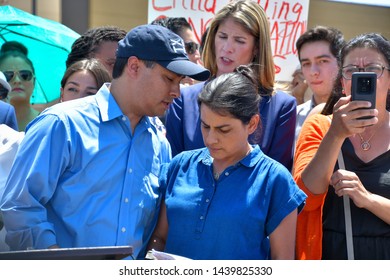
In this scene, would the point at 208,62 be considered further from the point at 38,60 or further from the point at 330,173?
the point at 38,60

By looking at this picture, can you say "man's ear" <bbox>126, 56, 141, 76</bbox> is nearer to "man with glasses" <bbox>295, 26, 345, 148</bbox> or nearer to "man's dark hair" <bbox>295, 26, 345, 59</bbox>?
"man with glasses" <bbox>295, 26, 345, 148</bbox>

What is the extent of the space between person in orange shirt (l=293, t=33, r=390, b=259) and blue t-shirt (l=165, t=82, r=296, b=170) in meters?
0.23

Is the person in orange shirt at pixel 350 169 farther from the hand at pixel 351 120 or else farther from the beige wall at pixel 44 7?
the beige wall at pixel 44 7

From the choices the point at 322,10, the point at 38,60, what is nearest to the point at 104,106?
the point at 38,60

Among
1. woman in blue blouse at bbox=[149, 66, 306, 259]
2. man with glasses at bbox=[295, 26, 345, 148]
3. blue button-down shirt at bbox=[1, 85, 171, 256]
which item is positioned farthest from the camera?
man with glasses at bbox=[295, 26, 345, 148]

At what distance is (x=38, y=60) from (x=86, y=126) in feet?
9.14

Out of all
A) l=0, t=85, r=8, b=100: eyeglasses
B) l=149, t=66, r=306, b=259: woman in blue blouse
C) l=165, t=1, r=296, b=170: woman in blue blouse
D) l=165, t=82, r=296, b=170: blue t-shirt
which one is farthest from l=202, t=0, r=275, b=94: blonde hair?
l=0, t=85, r=8, b=100: eyeglasses

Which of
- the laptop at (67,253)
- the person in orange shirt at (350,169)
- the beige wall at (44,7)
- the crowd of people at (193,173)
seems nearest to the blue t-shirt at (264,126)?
the crowd of people at (193,173)

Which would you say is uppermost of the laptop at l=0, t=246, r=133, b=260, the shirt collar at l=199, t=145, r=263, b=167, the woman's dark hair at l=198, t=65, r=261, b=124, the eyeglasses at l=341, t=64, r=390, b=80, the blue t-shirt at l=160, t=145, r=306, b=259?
the eyeglasses at l=341, t=64, r=390, b=80

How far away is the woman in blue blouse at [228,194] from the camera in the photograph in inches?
113

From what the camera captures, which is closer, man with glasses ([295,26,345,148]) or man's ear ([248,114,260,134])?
man's ear ([248,114,260,134])

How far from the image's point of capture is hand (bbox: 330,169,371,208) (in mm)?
3055

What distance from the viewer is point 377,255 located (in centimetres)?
309

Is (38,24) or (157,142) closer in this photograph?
(157,142)
